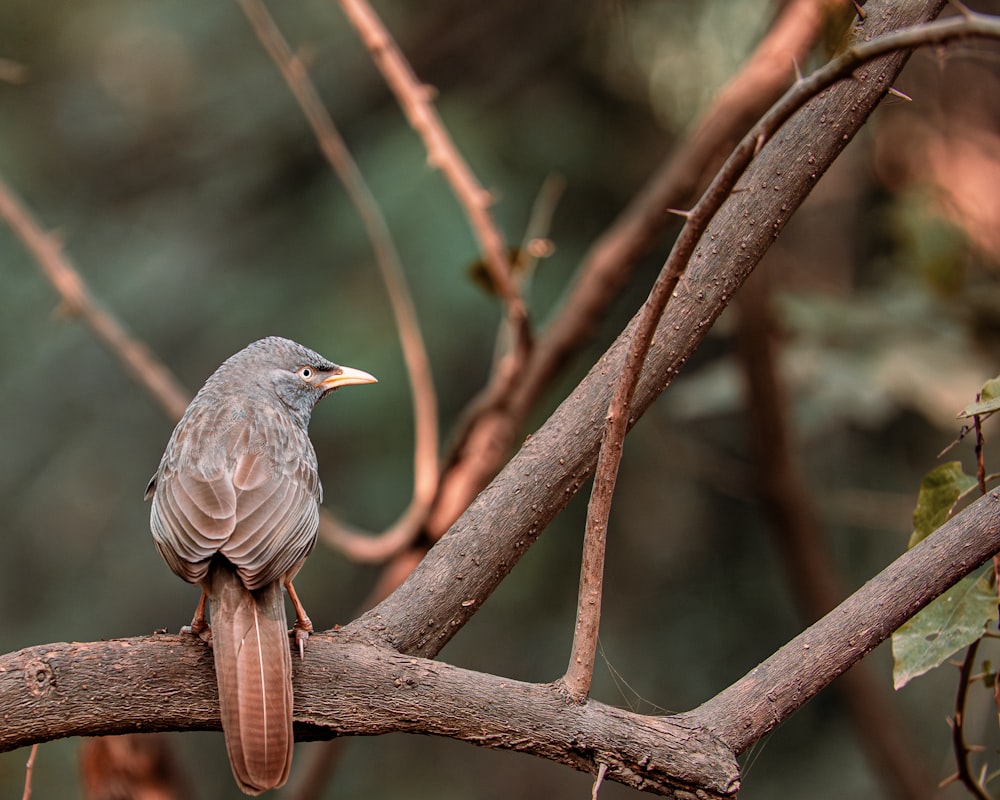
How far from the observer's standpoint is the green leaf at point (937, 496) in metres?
2.71

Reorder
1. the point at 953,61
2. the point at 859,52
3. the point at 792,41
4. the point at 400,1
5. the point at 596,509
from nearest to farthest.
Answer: the point at 859,52 < the point at 596,509 < the point at 792,41 < the point at 953,61 < the point at 400,1

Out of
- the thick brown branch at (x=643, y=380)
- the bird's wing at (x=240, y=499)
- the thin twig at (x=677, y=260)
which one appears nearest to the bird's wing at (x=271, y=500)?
the bird's wing at (x=240, y=499)

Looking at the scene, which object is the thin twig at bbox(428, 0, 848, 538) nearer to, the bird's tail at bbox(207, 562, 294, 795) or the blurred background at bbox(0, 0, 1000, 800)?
the blurred background at bbox(0, 0, 1000, 800)

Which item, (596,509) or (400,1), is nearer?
(596,509)

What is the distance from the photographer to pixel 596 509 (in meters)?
2.31

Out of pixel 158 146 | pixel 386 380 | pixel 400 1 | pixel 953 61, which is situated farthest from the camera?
pixel 158 146

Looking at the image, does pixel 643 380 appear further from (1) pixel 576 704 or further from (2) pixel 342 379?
(2) pixel 342 379

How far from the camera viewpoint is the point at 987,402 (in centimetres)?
240

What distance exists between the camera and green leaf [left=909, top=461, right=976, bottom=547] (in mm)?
2707

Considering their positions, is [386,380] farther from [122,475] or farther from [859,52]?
[859,52]

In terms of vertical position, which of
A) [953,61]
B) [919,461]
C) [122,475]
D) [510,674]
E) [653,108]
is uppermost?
[122,475]

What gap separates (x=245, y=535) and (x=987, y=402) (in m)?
1.63

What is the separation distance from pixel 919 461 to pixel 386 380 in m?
2.95

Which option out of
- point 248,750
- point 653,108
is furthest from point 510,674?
point 248,750
